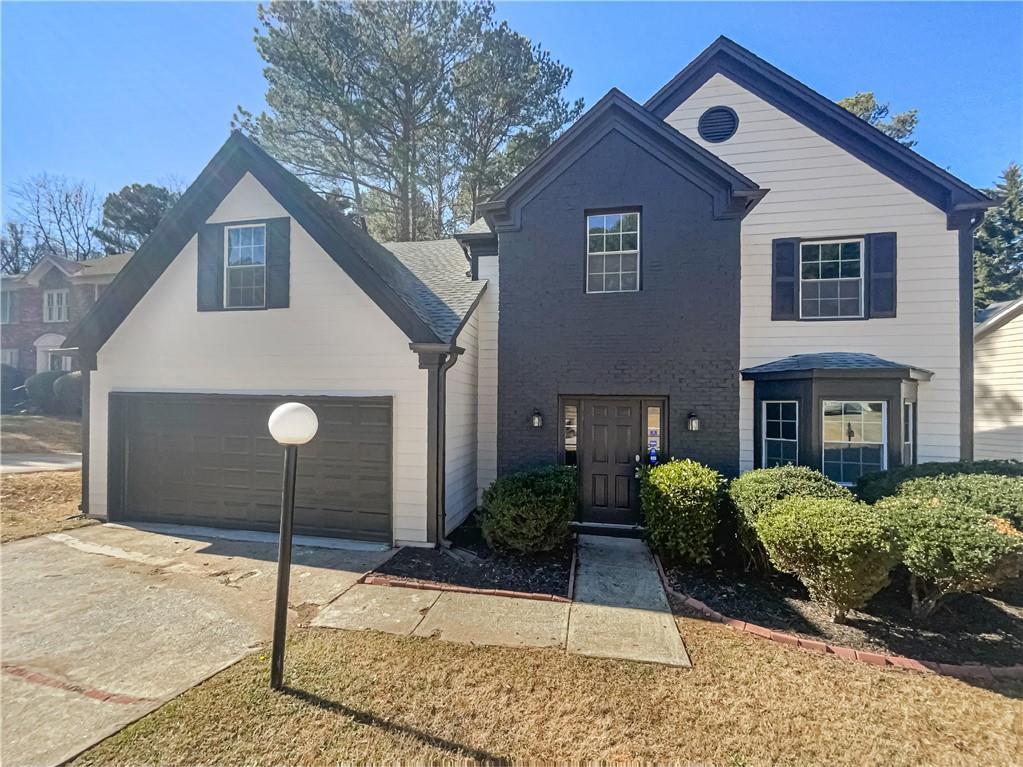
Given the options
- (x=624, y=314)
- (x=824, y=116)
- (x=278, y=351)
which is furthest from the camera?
(x=824, y=116)

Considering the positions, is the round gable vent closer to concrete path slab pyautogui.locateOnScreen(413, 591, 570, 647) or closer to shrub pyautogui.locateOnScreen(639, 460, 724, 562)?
shrub pyautogui.locateOnScreen(639, 460, 724, 562)

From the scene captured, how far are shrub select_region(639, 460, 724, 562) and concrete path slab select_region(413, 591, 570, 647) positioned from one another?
205cm

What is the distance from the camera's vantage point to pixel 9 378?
2370 centimetres

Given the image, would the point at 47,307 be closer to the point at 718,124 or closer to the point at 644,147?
the point at 644,147

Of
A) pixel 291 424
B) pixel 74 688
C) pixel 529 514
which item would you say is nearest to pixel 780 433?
pixel 529 514

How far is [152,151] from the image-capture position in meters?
13.5

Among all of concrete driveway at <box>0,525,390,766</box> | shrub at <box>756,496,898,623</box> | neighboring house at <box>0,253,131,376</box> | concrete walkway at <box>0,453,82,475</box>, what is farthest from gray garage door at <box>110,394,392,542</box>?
neighboring house at <box>0,253,131,376</box>

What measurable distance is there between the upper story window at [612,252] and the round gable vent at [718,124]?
104 inches

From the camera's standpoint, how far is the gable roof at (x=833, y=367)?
731 centimetres

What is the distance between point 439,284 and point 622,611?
23.6ft

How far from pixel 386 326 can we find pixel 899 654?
7291 mm

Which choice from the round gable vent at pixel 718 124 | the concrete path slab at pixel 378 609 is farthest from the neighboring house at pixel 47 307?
the round gable vent at pixel 718 124

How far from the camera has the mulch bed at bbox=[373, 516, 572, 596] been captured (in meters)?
5.71

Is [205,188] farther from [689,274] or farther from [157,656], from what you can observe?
[689,274]
